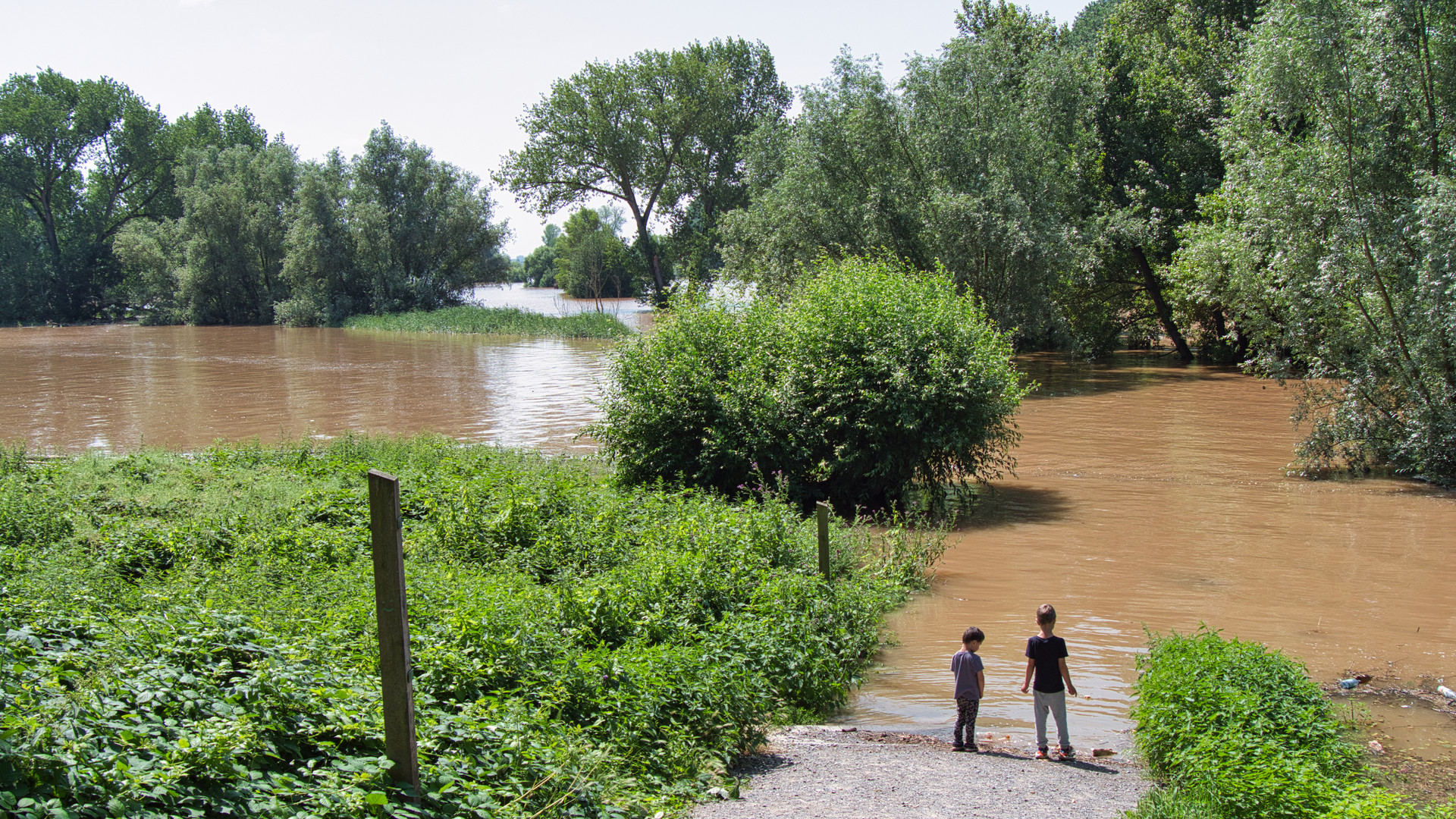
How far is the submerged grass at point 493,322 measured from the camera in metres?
59.2

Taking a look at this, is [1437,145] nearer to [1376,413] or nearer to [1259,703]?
[1376,413]

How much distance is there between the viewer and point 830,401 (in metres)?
15.4

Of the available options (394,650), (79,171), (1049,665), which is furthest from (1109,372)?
(79,171)

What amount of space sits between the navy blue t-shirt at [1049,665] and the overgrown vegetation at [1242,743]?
633mm

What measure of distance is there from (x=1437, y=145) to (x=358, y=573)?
19607 millimetres

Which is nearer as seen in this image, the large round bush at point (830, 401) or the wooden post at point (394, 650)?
the wooden post at point (394, 650)

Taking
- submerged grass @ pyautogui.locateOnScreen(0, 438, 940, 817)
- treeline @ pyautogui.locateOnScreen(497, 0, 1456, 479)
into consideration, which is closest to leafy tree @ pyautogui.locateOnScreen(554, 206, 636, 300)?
treeline @ pyautogui.locateOnScreen(497, 0, 1456, 479)

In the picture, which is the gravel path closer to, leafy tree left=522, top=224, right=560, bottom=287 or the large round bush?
the large round bush

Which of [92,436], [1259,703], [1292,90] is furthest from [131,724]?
[92,436]

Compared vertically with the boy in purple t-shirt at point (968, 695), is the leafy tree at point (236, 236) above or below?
above

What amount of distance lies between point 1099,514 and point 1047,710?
30.2ft

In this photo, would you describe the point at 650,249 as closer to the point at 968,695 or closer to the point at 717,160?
the point at 717,160

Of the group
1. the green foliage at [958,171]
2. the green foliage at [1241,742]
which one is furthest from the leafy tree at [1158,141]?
the green foliage at [1241,742]

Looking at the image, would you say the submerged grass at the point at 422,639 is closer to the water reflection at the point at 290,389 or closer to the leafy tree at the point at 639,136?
the water reflection at the point at 290,389
